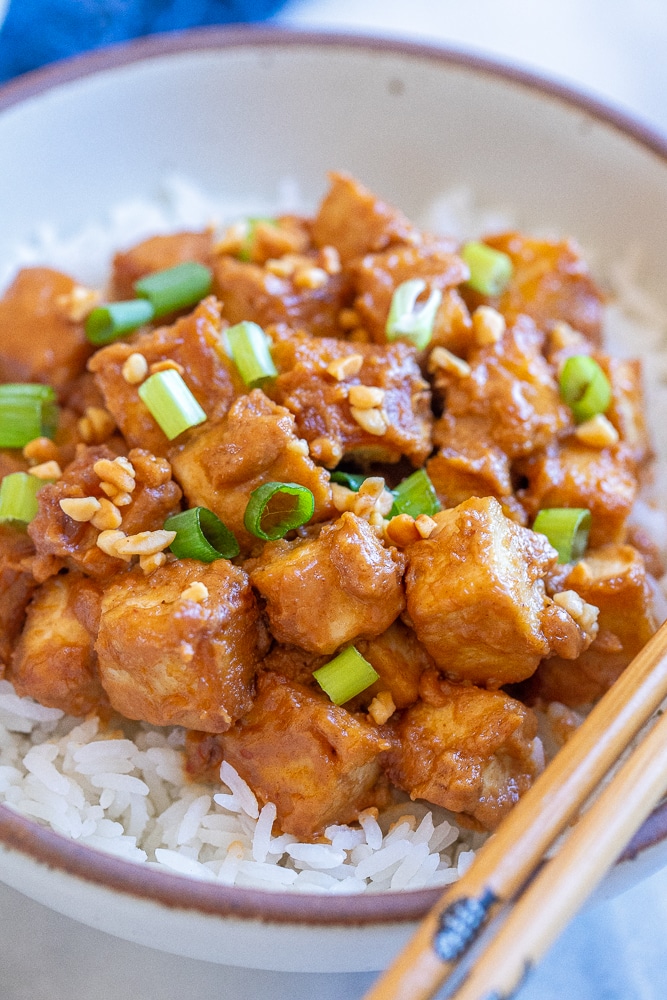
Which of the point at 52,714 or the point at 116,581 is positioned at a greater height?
the point at 116,581

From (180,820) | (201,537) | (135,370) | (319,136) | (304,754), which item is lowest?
(180,820)

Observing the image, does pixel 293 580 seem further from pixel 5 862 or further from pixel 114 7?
pixel 114 7

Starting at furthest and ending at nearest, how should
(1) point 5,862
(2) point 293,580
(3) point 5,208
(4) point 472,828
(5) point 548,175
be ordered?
(5) point 548,175 → (3) point 5,208 → (4) point 472,828 → (2) point 293,580 → (1) point 5,862

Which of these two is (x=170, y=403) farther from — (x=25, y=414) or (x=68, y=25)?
(x=68, y=25)

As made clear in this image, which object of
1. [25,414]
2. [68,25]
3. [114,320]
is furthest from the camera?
[68,25]

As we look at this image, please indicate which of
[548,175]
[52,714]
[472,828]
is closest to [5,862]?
[52,714]

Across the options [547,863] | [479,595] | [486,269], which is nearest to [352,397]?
[479,595]

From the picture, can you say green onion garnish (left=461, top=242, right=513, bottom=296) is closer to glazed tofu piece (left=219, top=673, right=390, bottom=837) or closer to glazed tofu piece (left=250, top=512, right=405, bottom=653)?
glazed tofu piece (left=250, top=512, right=405, bottom=653)
